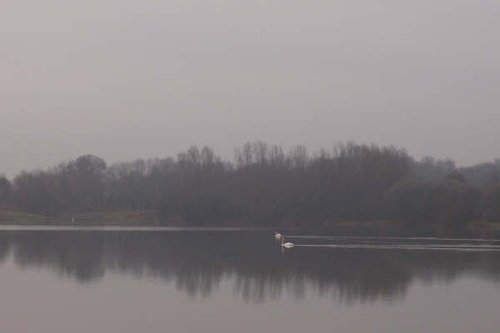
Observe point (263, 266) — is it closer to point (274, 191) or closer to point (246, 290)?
point (246, 290)

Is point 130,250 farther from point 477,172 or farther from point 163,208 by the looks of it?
point 477,172

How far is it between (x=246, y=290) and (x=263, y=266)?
7.68 m

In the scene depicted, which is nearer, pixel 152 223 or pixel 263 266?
pixel 263 266

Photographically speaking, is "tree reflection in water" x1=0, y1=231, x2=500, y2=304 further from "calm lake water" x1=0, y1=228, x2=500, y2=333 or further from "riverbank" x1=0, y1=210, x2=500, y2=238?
"riverbank" x1=0, y1=210, x2=500, y2=238

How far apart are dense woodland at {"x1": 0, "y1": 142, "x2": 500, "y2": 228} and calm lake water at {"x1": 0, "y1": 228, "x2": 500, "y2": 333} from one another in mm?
30918

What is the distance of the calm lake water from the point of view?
57.2 feet

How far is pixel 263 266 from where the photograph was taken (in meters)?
30.7

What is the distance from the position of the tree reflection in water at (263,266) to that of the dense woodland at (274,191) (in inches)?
1174

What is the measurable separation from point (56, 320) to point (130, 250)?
839 inches

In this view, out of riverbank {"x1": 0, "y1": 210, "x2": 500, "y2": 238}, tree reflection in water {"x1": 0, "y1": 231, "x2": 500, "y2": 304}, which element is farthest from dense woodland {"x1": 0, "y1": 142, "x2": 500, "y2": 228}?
tree reflection in water {"x1": 0, "y1": 231, "x2": 500, "y2": 304}

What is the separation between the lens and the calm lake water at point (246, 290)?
17.4m

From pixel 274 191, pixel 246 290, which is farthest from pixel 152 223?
pixel 246 290

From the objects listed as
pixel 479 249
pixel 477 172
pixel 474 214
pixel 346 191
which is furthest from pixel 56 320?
pixel 477 172

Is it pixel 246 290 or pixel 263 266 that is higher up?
pixel 263 266
